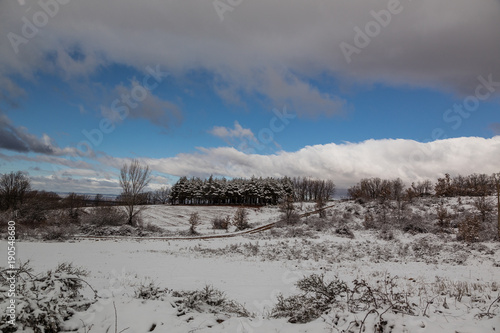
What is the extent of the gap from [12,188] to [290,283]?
61104mm

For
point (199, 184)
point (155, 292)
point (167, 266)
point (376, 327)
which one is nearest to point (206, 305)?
point (155, 292)

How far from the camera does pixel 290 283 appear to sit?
10711 millimetres

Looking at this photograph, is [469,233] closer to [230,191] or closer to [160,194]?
[230,191]

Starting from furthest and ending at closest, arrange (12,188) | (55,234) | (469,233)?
(12,188) → (55,234) → (469,233)

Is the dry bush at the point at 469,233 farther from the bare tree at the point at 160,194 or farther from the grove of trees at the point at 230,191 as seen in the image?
the bare tree at the point at 160,194

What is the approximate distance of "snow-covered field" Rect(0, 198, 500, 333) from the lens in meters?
4.80

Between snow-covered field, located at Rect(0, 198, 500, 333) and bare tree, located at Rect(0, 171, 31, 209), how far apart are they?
4084 cm

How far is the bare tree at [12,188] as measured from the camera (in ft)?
152

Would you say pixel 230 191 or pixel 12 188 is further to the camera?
pixel 230 191

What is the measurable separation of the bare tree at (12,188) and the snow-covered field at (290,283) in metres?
40.8

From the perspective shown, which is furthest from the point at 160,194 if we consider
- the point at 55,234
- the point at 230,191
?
the point at 55,234

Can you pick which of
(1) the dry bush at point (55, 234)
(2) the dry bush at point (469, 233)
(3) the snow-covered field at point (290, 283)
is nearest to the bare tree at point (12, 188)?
(1) the dry bush at point (55, 234)

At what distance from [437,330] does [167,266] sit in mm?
12983

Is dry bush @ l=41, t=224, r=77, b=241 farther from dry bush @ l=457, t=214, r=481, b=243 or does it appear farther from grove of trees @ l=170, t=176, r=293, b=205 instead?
grove of trees @ l=170, t=176, r=293, b=205
